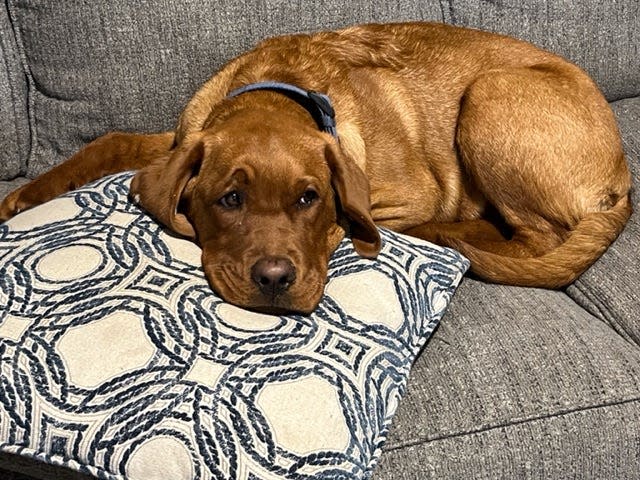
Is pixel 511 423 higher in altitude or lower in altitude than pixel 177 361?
lower

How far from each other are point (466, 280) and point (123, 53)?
148 centimetres

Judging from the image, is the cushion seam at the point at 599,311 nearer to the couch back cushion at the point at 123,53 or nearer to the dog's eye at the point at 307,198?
the dog's eye at the point at 307,198

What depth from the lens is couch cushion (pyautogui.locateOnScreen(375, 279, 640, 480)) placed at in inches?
78.1

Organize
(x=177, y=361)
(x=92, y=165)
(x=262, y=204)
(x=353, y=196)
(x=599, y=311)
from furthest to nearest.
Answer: (x=92, y=165) < (x=599, y=311) < (x=353, y=196) < (x=262, y=204) < (x=177, y=361)

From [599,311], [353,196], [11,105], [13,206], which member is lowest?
[599,311]

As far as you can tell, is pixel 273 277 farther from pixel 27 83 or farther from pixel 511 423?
pixel 27 83

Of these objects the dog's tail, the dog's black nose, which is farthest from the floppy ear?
the dog's tail

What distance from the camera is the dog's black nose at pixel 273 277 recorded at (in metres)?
2.04

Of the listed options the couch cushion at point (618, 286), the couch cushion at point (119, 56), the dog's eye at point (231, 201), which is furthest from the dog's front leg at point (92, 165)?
the couch cushion at point (618, 286)

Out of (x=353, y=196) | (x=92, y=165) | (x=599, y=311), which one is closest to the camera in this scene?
(x=353, y=196)

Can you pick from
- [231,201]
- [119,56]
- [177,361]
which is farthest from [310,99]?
[177,361]

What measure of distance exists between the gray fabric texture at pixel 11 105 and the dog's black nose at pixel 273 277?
134 cm

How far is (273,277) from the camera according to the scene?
6.70 ft

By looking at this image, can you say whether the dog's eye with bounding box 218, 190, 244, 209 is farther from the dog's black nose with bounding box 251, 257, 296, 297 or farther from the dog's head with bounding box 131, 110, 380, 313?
the dog's black nose with bounding box 251, 257, 296, 297
